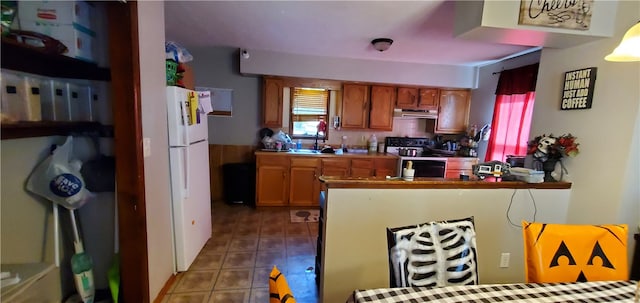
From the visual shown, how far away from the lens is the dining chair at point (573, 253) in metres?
1.32

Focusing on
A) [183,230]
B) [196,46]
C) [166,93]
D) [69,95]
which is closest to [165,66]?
[166,93]

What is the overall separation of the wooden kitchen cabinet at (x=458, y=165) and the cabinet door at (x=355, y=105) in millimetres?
1413

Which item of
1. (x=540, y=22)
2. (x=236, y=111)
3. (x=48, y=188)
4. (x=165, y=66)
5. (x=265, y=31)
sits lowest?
(x=48, y=188)

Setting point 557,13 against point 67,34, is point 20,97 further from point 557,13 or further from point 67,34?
point 557,13

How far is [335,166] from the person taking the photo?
4.11 m

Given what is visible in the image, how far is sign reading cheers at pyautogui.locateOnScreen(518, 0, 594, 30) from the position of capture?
1.83 meters

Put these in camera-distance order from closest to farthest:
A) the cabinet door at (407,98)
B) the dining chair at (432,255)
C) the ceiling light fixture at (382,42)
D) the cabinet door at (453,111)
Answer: the dining chair at (432,255) → the ceiling light fixture at (382,42) → the cabinet door at (407,98) → the cabinet door at (453,111)

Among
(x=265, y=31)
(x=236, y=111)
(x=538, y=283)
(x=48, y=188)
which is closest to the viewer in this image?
(x=538, y=283)

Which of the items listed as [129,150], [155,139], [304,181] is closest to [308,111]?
[304,181]

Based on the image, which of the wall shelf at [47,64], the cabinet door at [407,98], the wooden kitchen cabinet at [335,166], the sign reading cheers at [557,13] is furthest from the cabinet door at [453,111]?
the wall shelf at [47,64]

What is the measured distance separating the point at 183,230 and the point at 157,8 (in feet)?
5.56

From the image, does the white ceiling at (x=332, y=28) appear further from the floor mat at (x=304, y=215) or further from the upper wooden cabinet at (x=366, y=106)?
the floor mat at (x=304, y=215)

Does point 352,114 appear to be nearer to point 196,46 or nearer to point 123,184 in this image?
point 196,46

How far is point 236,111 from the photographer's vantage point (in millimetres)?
Answer: 4312
